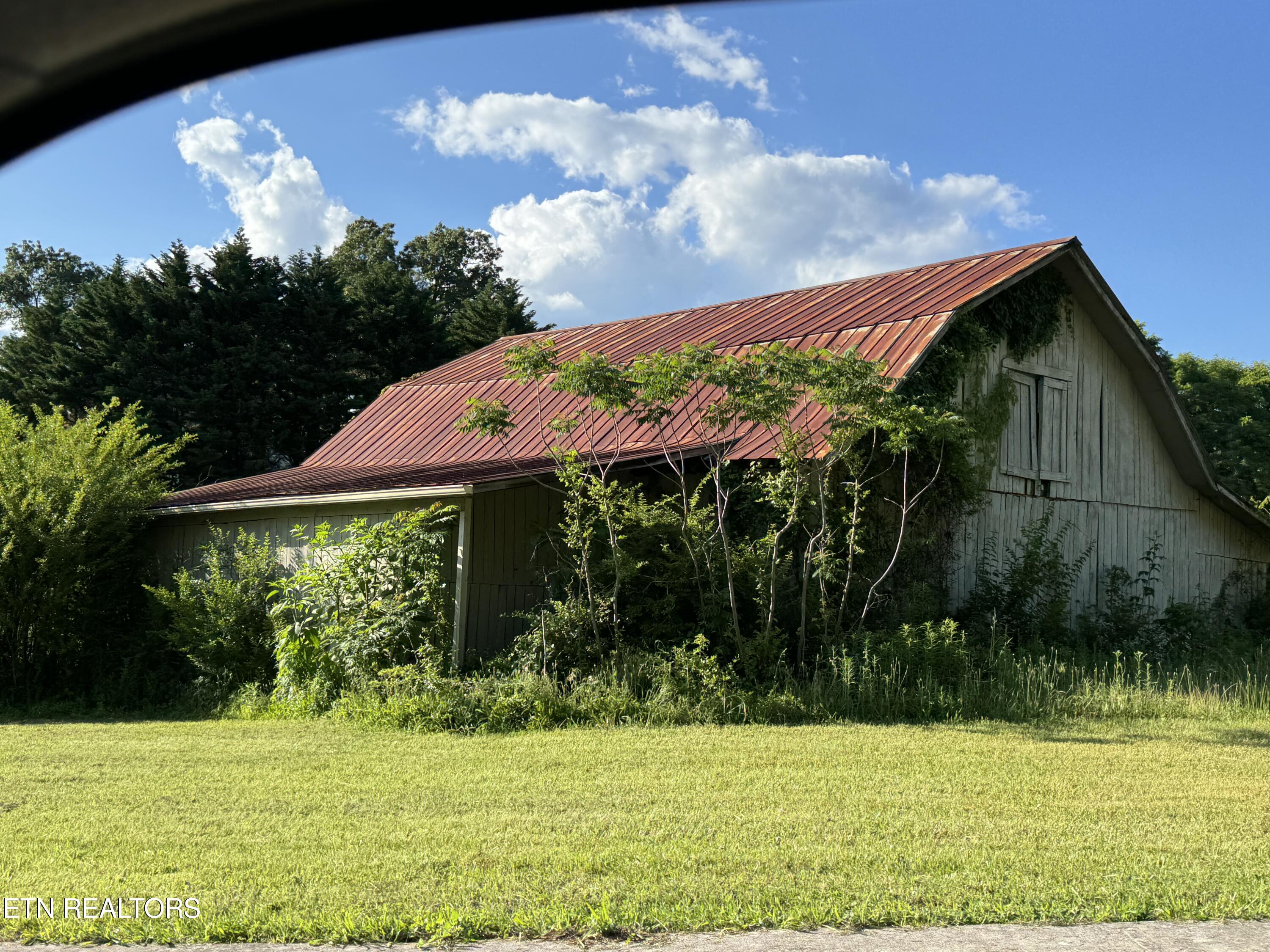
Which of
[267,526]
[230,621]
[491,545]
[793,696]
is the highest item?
[267,526]

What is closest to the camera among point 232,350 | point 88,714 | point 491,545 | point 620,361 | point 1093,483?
point 88,714

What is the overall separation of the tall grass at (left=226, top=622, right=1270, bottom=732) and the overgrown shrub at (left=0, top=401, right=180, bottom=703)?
12.7ft

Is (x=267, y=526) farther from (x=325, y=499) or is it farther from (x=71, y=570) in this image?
(x=71, y=570)

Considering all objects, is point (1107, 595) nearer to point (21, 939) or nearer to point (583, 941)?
point (583, 941)

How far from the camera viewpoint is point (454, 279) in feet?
176

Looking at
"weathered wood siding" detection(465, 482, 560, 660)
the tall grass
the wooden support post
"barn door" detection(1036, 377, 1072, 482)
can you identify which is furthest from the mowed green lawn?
"barn door" detection(1036, 377, 1072, 482)

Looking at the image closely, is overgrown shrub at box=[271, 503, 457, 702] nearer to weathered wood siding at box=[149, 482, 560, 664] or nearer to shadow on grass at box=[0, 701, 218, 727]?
weathered wood siding at box=[149, 482, 560, 664]

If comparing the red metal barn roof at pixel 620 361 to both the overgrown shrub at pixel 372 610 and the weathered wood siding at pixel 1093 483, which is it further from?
the weathered wood siding at pixel 1093 483

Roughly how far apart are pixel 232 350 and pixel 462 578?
22199 millimetres

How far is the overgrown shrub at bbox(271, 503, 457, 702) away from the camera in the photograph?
38.5ft

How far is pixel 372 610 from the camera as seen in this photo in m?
12.2

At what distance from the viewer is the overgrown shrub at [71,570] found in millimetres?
14547

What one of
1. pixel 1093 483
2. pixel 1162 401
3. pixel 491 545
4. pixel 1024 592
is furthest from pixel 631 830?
pixel 1162 401

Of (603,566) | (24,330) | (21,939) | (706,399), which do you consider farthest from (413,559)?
(24,330)
